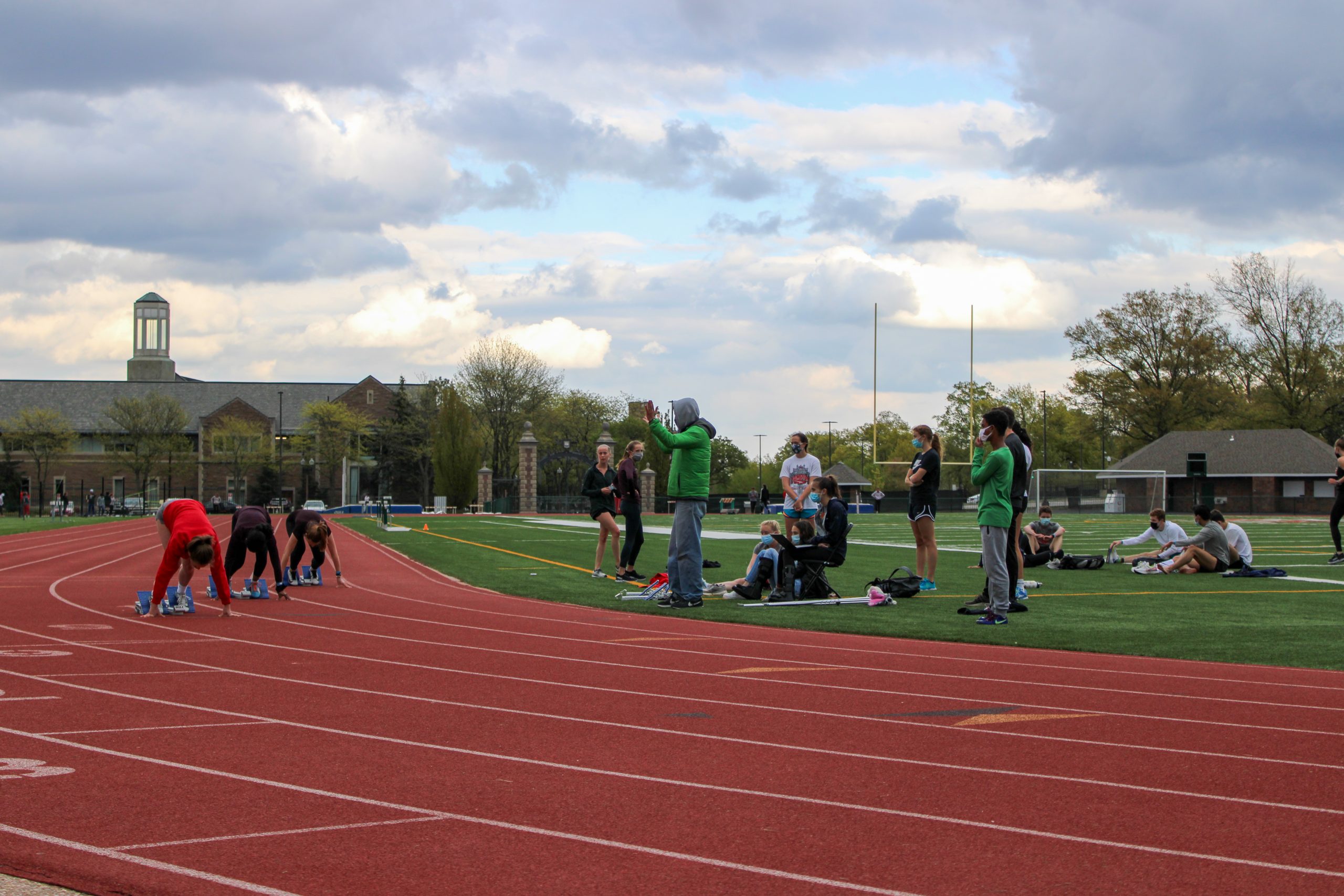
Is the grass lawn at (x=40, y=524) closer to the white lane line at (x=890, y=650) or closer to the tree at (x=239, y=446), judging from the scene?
the tree at (x=239, y=446)

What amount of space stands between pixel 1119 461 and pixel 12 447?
241 feet

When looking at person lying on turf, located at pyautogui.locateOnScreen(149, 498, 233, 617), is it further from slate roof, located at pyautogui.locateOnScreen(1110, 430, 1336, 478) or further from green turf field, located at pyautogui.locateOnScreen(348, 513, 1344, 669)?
slate roof, located at pyautogui.locateOnScreen(1110, 430, 1336, 478)

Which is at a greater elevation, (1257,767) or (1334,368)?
(1334,368)

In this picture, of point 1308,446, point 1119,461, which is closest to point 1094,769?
point 1308,446

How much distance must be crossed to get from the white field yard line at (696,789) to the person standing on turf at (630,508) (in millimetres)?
8861

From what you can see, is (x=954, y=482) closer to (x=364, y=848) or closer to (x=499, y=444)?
(x=499, y=444)

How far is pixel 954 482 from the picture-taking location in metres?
88.9

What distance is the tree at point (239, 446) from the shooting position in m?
87.1

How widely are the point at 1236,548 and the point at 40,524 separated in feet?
144

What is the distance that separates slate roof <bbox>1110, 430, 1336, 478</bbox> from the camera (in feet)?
208

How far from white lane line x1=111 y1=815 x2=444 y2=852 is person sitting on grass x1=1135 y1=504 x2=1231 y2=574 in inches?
548

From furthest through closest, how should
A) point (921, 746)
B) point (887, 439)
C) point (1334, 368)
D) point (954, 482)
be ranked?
point (887, 439), point (954, 482), point (1334, 368), point (921, 746)

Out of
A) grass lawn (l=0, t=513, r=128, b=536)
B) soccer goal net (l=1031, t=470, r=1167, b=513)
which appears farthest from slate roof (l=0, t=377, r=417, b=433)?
soccer goal net (l=1031, t=470, r=1167, b=513)

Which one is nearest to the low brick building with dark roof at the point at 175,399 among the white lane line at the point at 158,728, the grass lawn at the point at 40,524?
the grass lawn at the point at 40,524
